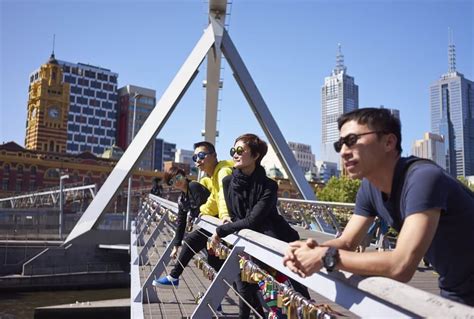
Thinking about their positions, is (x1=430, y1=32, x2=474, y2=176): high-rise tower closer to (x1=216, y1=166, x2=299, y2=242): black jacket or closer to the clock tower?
the clock tower

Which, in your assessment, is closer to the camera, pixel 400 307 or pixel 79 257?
pixel 400 307

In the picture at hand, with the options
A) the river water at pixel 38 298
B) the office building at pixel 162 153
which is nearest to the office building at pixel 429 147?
the office building at pixel 162 153

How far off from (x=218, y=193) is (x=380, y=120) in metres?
2.13

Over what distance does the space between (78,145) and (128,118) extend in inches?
444

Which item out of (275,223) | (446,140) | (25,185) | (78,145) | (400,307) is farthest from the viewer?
(446,140)

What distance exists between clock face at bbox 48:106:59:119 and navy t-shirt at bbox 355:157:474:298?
7638 cm

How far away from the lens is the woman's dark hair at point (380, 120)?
154 centimetres

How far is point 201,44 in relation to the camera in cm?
1575

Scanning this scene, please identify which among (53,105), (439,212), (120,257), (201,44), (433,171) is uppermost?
(53,105)

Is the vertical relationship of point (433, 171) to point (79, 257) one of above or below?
above

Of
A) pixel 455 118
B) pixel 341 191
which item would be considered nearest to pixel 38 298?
pixel 341 191

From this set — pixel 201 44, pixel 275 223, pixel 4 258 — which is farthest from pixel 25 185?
pixel 275 223

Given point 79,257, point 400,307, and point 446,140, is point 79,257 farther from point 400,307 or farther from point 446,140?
point 446,140

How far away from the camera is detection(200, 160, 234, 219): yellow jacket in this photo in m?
3.31
